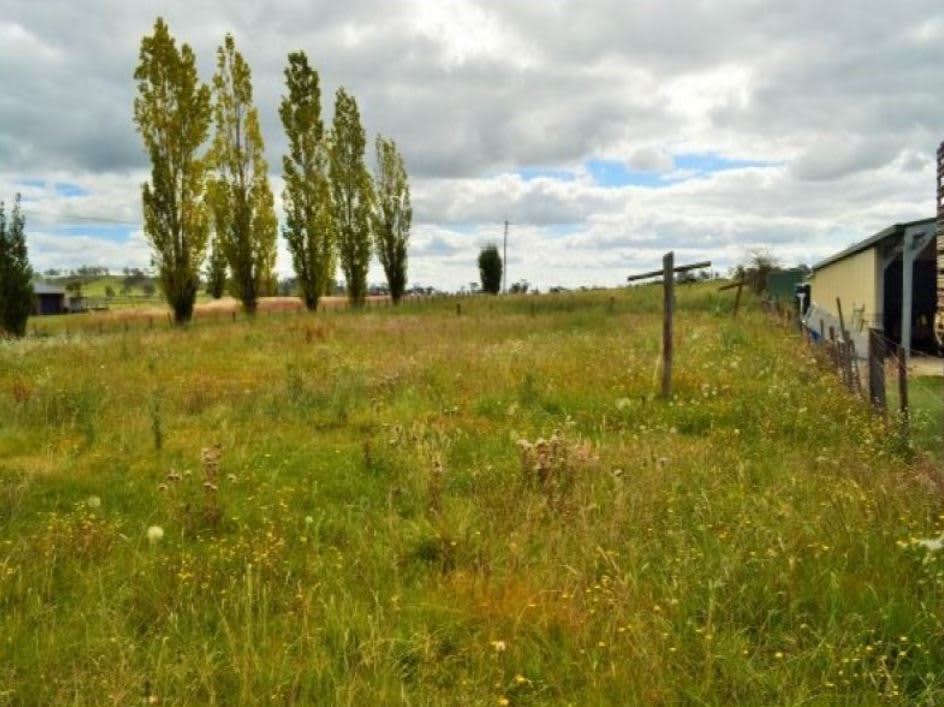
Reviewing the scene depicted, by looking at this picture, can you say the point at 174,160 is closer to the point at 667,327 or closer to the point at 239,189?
the point at 239,189

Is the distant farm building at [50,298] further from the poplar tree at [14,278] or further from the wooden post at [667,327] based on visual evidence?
the wooden post at [667,327]

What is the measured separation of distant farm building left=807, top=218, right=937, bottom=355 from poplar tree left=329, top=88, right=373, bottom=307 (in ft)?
72.4

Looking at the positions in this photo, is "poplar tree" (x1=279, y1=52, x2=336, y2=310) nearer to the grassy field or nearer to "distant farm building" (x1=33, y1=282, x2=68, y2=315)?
the grassy field

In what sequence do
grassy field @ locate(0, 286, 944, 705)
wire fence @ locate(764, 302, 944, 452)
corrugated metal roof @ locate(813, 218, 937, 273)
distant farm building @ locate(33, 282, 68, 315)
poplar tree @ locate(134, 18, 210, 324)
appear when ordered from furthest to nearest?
distant farm building @ locate(33, 282, 68, 315) < poplar tree @ locate(134, 18, 210, 324) < corrugated metal roof @ locate(813, 218, 937, 273) < wire fence @ locate(764, 302, 944, 452) < grassy field @ locate(0, 286, 944, 705)

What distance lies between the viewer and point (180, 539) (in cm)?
457

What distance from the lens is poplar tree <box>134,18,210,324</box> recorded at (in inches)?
1001

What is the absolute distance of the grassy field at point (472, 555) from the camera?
3.03 m

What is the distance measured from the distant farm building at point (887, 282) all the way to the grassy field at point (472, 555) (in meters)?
13.2

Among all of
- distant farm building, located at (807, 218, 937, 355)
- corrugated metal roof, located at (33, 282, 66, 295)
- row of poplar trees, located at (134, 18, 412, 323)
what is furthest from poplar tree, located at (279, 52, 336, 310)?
corrugated metal roof, located at (33, 282, 66, 295)

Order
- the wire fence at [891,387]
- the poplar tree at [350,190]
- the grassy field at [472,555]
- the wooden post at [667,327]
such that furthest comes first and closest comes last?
the poplar tree at [350,190] < the wooden post at [667,327] < the wire fence at [891,387] < the grassy field at [472,555]

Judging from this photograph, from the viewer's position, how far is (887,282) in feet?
85.6

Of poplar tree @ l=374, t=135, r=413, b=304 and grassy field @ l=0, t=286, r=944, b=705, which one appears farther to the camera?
poplar tree @ l=374, t=135, r=413, b=304

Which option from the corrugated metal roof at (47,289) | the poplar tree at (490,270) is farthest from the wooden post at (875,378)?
the corrugated metal roof at (47,289)

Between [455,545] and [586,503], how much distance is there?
1.11 metres
